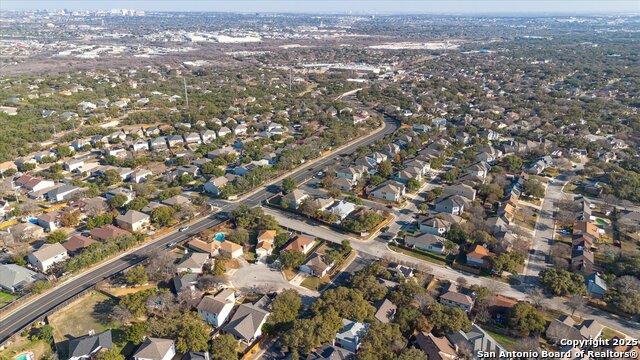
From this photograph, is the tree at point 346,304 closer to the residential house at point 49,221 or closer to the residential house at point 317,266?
the residential house at point 317,266

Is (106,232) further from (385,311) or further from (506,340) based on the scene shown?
(506,340)

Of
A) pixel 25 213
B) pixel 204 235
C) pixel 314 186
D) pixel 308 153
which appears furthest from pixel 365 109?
pixel 25 213

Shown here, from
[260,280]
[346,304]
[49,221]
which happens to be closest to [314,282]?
[260,280]

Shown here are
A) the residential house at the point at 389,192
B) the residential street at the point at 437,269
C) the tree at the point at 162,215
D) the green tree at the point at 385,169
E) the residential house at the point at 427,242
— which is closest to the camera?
the residential street at the point at 437,269

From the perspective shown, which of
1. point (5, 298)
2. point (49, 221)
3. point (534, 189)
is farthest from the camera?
point (534, 189)

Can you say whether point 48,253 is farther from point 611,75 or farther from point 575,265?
point 611,75

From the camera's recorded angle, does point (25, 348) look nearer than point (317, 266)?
Yes

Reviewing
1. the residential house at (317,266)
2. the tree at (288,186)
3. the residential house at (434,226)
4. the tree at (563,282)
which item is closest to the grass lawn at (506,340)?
the tree at (563,282)
